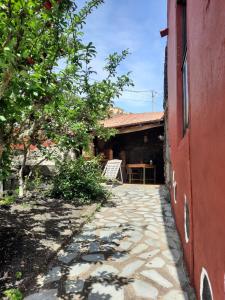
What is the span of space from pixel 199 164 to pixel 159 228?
3864 mm

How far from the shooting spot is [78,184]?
8719 mm

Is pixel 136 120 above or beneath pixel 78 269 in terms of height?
above

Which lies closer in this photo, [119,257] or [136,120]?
[119,257]

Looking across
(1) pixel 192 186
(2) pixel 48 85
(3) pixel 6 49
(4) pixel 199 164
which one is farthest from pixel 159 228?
(3) pixel 6 49

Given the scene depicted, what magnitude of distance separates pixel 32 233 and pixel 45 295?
2.02 metres

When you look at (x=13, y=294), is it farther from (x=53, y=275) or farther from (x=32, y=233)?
(x=32, y=233)

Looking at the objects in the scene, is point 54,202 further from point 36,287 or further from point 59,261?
point 36,287

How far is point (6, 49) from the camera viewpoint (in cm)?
203

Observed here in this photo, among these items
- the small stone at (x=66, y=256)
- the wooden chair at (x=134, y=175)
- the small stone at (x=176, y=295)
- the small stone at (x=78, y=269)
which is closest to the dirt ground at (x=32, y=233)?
the small stone at (x=66, y=256)

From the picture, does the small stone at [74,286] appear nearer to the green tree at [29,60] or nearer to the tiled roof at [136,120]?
the green tree at [29,60]

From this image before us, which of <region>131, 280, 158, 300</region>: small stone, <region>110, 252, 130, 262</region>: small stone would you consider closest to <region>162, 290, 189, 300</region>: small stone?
<region>131, 280, 158, 300</region>: small stone

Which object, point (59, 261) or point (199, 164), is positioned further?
point (59, 261)

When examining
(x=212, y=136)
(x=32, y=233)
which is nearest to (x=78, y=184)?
(x=32, y=233)

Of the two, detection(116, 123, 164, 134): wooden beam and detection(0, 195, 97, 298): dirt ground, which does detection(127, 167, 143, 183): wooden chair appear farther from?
detection(0, 195, 97, 298): dirt ground
